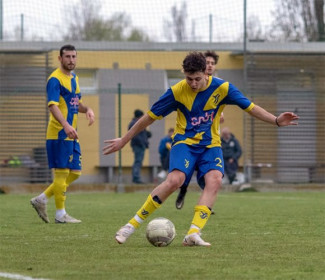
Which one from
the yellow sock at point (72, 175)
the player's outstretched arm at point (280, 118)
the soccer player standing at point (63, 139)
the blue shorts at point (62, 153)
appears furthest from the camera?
the yellow sock at point (72, 175)


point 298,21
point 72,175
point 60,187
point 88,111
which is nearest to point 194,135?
point 88,111

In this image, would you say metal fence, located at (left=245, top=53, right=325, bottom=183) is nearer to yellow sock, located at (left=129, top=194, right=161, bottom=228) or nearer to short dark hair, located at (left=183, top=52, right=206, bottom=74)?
yellow sock, located at (left=129, top=194, right=161, bottom=228)

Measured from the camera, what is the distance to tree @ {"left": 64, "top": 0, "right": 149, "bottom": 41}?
24514mm

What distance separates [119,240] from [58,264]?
1521mm

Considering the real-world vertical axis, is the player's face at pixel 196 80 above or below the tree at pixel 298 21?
below

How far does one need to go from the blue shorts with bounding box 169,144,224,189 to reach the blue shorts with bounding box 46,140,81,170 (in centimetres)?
326

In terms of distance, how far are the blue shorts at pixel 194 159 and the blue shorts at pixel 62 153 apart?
3.26 metres

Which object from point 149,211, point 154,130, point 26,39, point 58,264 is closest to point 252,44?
point 154,130

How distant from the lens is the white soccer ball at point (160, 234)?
8.41 meters

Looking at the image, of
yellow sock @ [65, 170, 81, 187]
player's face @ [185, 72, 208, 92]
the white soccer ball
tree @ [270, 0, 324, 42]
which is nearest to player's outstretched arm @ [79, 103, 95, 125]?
yellow sock @ [65, 170, 81, 187]

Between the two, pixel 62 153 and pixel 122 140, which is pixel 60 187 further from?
pixel 122 140

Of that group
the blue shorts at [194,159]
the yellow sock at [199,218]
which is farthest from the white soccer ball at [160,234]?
the blue shorts at [194,159]

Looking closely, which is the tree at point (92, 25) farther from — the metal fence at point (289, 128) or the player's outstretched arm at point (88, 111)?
the player's outstretched arm at point (88, 111)

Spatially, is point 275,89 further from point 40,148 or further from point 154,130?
point 40,148
